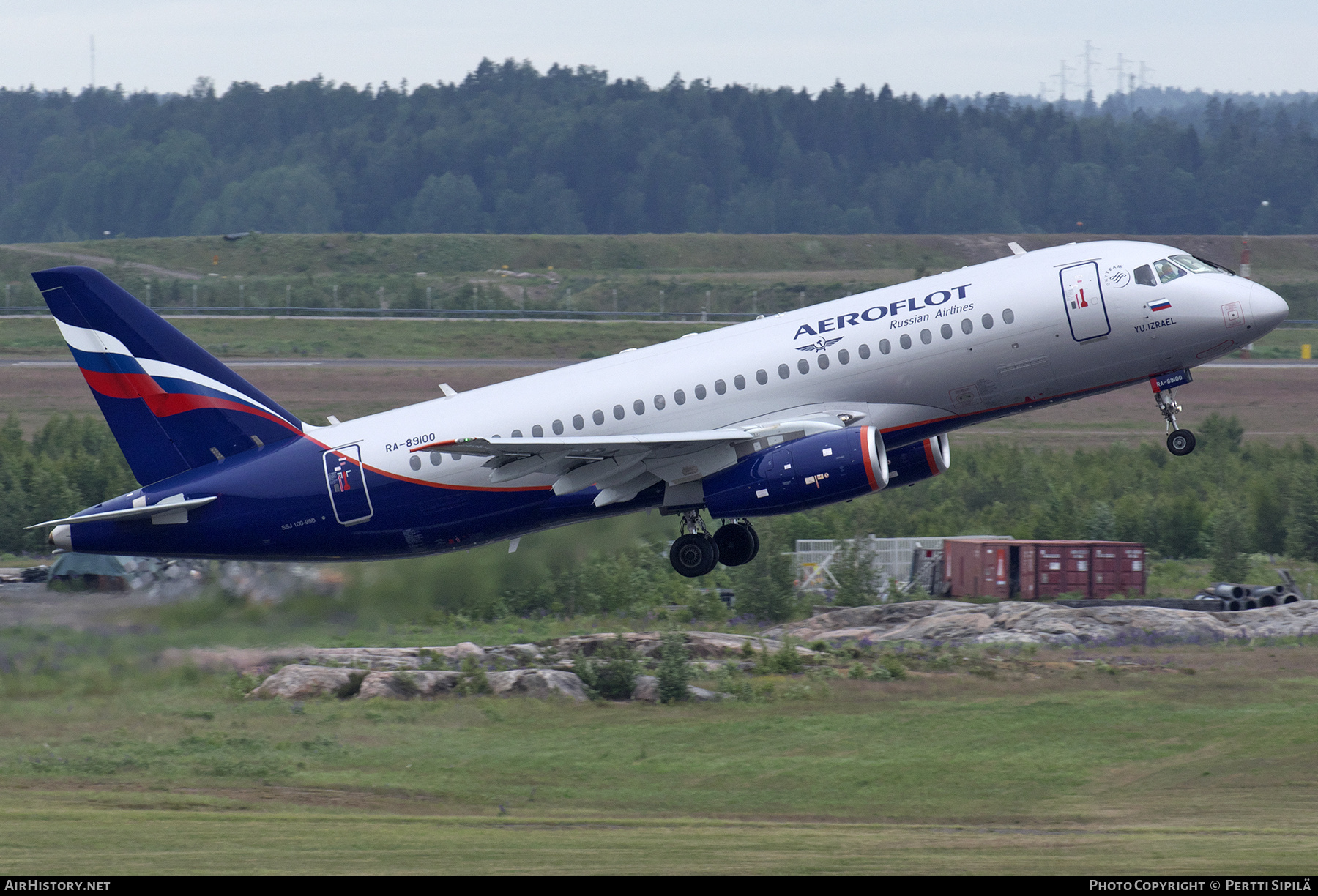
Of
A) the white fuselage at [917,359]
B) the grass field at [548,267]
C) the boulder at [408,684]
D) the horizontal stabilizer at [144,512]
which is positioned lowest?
the boulder at [408,684]

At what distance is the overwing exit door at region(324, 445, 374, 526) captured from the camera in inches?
1314

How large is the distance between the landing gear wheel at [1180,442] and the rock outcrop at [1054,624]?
1266 centimetres

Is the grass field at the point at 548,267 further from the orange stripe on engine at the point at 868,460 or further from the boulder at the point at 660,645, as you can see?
the orange stripe on engine at the point at 868,460

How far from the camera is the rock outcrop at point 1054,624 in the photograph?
43.6m

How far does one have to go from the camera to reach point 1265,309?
1204 inches

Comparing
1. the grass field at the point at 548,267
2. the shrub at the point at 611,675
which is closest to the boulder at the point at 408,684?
the shrub at the point at 611,675

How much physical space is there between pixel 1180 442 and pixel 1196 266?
3.57m

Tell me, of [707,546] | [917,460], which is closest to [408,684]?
[707,546]

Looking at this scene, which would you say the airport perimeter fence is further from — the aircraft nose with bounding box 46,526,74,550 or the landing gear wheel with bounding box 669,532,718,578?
the aircraft nose with bounding box 46,526,74,550

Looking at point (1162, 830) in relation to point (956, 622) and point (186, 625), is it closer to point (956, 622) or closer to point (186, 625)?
point (956, 622)

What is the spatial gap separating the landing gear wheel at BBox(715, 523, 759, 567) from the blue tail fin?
31.4ft

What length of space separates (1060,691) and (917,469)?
327 inches

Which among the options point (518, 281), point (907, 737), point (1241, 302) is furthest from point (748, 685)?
point (518, 281)

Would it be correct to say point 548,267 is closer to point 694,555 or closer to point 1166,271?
point 694,555
